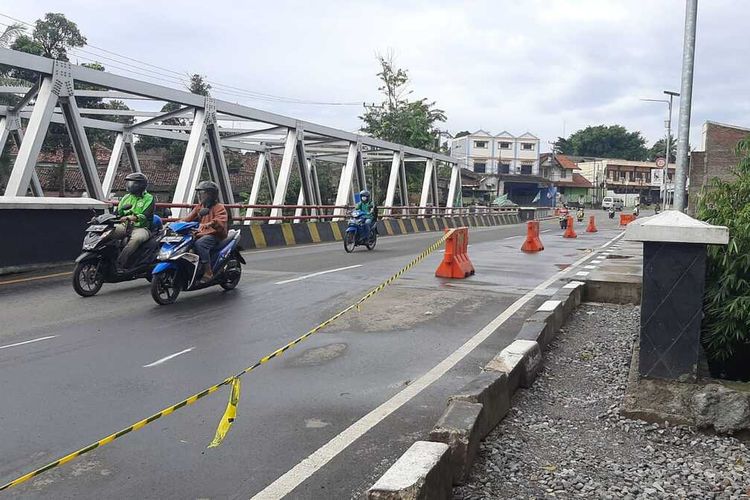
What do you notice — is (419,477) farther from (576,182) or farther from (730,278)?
(576,182)

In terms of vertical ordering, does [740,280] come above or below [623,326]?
above

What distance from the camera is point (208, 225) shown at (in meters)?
8.67

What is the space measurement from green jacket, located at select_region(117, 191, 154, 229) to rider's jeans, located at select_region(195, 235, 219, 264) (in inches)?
41.7

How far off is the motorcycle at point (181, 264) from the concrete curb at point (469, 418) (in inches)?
179

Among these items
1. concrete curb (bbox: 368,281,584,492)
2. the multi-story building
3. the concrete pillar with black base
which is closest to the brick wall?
concrete curb (bbox: 368,281,584,492)

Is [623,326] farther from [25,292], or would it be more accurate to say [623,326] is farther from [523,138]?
[523,138]

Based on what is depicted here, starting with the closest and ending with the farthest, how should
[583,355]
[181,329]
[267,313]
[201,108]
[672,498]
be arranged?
[672,498], [583,355], [181,329], [267,313], [201,108]

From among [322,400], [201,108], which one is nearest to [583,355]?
[322,400]

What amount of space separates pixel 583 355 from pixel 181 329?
4.07 metres

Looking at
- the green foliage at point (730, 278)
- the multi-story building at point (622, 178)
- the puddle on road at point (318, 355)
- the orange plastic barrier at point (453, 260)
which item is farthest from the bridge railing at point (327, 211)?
the multi-story building at point (622, 178)

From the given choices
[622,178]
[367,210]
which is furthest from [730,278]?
[622,178]

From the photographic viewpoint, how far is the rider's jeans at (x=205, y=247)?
8344mm

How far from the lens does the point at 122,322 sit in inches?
269

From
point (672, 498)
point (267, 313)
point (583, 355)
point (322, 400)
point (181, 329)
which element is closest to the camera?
point (672, 498)
